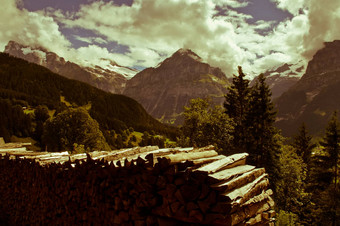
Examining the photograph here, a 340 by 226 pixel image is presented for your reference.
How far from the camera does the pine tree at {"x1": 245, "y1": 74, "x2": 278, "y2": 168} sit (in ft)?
116

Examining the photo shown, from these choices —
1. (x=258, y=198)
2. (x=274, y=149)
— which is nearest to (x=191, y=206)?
(x=258, y=198)

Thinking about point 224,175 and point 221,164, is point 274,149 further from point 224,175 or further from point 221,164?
point 224,175

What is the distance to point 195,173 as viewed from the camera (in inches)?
206

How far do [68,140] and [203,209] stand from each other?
192 ft

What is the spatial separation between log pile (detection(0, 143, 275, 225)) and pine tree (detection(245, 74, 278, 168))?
30338 mm

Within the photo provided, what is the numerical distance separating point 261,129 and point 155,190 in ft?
112

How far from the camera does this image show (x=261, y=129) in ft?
121

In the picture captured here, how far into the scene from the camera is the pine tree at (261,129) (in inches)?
1398

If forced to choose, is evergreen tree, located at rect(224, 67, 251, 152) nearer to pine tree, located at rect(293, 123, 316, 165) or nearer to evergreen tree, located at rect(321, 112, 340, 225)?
evergreen tree, located at rect(321, 112, 340, 225)

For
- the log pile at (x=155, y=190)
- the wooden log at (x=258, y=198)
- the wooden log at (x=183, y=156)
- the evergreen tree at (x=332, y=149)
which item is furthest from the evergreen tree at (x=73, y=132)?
the wooden log at (x=258, y=198)

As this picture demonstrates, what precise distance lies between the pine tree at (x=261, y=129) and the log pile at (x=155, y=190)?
30338 millimetres

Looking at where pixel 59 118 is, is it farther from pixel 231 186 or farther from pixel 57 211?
pixel 231 186

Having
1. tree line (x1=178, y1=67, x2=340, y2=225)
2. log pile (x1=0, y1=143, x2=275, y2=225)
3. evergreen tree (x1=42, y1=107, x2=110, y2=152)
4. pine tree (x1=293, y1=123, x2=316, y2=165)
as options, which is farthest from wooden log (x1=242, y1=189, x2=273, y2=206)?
pine tree (x1=293, y1=123, x2=316, y2=165)

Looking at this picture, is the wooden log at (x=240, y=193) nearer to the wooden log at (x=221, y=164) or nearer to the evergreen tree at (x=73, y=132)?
the wooden log at (x=221, y=164)
